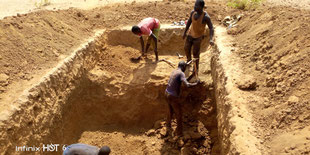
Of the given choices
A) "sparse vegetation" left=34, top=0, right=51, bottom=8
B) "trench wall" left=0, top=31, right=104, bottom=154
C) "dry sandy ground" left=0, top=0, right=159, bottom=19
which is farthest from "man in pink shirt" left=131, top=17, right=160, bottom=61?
"sparse vegetation" left=34, top=0, right=51, bottom=8

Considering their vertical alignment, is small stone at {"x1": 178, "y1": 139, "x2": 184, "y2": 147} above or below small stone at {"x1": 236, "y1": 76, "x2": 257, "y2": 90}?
below

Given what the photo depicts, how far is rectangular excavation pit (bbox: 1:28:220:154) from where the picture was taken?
506cm

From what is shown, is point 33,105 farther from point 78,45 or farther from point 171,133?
point 171,133

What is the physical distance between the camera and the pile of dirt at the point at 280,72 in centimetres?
286

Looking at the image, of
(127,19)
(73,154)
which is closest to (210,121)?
(73,154)

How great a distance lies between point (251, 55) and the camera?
479 cm

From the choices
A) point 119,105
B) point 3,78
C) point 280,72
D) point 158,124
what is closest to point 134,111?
point 119,105

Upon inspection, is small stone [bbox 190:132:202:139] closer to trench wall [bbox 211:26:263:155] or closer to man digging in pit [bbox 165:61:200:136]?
man digging in pit [bbox 165:61:200:136]

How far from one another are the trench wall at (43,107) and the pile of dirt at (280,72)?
3.70 metres

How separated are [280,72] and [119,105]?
403 cm

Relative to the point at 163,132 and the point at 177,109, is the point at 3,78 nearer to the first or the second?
the point at 177,109

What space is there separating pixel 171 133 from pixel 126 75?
6.49 ft

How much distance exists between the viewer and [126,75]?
20.3 feet

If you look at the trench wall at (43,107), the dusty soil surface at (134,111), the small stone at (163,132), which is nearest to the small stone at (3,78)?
the trench wall at (43,107)
